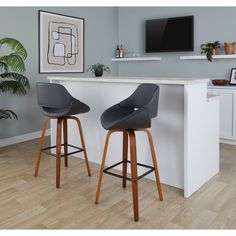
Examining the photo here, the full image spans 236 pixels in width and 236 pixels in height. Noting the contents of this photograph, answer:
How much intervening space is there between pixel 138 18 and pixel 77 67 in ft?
5.38

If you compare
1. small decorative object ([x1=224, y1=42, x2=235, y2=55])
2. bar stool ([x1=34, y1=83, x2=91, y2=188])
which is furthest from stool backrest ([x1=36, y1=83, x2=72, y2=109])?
small decorative object ([x1=224, y1=42, x2=235, y2=55])

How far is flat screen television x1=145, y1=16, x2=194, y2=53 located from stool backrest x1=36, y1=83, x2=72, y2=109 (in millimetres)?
3076

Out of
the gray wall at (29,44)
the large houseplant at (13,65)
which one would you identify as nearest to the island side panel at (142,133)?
the large houseplant at (13,65)

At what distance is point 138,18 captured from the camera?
5.73 m

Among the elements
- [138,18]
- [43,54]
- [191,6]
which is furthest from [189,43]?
[43,54]

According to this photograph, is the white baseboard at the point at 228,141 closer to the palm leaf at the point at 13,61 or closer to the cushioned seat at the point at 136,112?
the cushioned seat at the point at 136,112

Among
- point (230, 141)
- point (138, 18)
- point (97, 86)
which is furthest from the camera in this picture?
point (138, 18)

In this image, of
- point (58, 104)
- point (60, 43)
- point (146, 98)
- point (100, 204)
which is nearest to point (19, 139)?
point (60, 43)

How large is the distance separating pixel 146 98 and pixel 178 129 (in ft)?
1.37

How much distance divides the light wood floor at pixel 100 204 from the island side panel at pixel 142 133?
19 cm

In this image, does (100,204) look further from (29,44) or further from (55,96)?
(29,44)

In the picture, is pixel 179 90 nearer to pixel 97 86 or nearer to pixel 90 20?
pixel 97 86

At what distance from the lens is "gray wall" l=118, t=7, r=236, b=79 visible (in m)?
4.77

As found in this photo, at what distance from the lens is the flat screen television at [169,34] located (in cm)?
505
